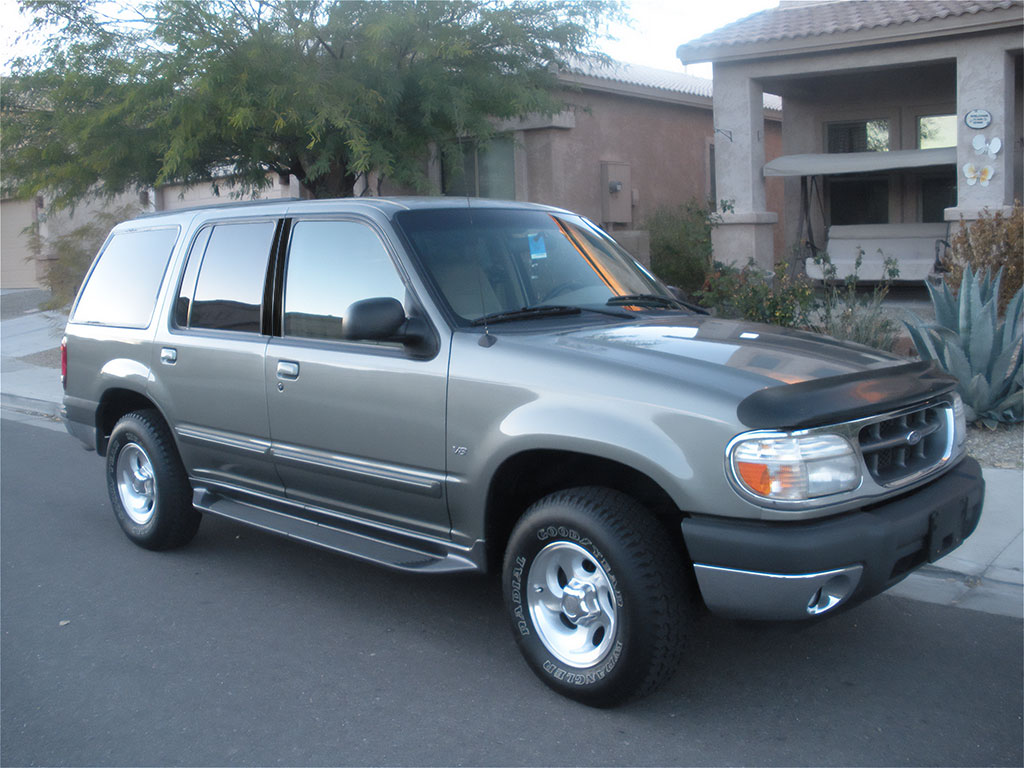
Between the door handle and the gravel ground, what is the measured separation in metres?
4.97

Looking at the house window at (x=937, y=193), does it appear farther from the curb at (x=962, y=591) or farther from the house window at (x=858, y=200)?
the curb at (x=962, y=591)

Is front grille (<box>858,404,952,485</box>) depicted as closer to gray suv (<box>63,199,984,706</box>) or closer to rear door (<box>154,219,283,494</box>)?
gray suv (<box>63,199,984,706</box>)

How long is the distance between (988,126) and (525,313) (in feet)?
31.2

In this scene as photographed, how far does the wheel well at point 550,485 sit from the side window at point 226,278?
171 centimetres

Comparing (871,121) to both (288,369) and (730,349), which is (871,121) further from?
(288,369)

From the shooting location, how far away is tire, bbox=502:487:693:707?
140 inches

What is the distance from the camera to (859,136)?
1599 cm

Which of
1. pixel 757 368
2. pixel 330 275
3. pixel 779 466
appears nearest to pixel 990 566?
pixel 757 368

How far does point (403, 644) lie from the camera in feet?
14.7

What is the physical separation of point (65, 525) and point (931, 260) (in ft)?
38.6

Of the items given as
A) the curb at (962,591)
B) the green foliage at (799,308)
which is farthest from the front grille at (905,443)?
the green foliage at (799,308)

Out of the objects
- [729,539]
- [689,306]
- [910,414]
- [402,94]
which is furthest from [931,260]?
[729,539]

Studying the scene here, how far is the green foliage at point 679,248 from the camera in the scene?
14141mm

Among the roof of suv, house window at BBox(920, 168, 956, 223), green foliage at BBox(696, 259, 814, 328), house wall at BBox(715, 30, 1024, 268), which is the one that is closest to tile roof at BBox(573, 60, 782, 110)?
house wall at BBox(715, 30, 1024, 268)
